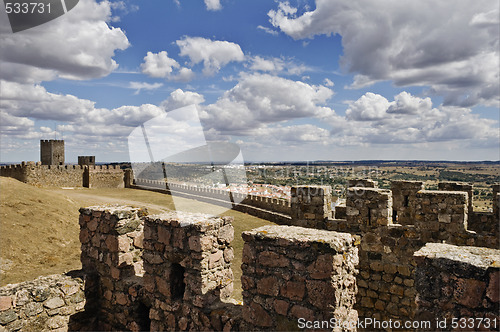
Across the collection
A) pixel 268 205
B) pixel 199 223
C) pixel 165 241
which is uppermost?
pixel 199 223

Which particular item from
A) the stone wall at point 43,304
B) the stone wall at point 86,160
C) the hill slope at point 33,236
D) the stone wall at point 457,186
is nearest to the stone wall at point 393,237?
the stone wall at point 457,186

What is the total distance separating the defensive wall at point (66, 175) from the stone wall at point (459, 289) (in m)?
36.3

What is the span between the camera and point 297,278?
12.3 feet

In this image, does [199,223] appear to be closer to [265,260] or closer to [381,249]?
[265,260]

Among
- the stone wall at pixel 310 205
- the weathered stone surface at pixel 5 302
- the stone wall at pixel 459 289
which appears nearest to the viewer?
the stone wall at pixel 459 289

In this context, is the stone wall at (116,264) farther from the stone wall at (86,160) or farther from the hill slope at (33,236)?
the stone wall at (86,160)

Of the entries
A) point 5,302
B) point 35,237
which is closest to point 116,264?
point 5,302

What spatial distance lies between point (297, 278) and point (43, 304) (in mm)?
4650

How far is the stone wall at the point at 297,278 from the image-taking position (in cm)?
358

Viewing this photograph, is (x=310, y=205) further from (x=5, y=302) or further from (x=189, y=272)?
(x=5, y=302)

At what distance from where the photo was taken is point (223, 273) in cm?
493

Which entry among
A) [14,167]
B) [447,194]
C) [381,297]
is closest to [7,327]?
[381,297]

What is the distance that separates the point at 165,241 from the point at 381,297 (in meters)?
5.14

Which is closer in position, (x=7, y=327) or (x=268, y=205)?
(x=7, y=327)
